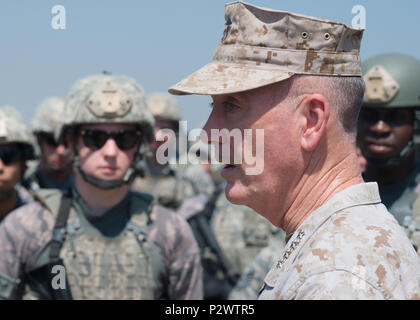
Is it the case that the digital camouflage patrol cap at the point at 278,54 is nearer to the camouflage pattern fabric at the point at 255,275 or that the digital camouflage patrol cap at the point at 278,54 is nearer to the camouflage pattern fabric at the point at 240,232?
the camouflage pattern fabric at the point at 255,275

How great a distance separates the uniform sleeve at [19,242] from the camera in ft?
16.1

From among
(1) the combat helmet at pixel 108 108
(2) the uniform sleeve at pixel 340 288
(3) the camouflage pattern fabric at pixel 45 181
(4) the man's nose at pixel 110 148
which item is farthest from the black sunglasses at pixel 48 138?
(2) the uniform sleeve at pixel 340 288

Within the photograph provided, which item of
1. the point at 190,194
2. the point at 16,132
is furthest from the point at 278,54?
the point at 190,194

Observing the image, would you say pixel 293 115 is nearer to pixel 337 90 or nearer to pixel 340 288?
pixel 337 90

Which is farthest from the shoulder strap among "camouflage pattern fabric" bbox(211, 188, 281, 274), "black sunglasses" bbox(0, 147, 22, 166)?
"camouflage pattern fabric" bbox(211, 188, 281, 274)

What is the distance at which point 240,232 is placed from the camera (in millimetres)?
10195

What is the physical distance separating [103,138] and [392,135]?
2512mm

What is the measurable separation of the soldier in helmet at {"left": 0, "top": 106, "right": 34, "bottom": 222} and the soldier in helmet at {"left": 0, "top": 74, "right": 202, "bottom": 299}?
4.33ft

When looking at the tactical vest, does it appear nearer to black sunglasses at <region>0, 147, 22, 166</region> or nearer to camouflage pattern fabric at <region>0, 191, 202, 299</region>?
camouflage pattern fabric at <region>0, 191, 202, 299</region>

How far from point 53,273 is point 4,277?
362 mm

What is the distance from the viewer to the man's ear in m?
2.36

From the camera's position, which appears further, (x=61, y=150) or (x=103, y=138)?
(x=61, y=150)
